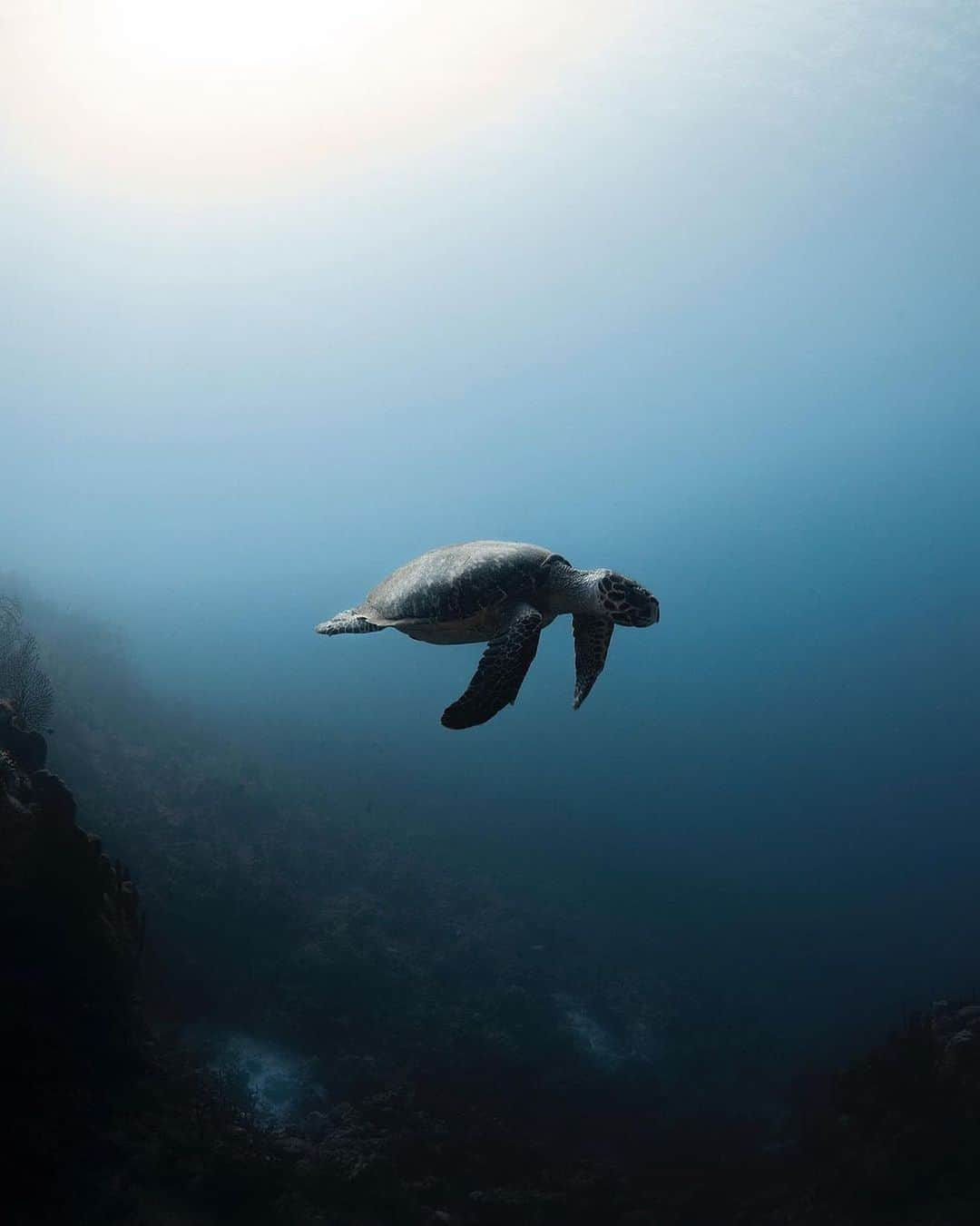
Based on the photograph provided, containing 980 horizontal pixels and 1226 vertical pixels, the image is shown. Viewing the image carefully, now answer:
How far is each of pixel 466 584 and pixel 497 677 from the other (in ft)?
2.95

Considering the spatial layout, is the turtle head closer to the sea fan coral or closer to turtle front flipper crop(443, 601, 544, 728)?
turtle front flipper crop(443, 601, 544, 728)

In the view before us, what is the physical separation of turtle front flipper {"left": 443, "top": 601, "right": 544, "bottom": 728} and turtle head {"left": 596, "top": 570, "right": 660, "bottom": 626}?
63cm

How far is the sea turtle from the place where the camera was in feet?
16.4

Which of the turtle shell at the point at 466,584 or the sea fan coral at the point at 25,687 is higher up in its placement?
the turtle shell at the point at 466,584

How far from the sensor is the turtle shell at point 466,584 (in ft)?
17.7

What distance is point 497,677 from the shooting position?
4.93 metres

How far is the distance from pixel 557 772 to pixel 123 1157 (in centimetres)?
3531

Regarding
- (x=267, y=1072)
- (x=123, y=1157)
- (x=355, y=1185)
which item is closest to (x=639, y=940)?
(x=267, y=1072)

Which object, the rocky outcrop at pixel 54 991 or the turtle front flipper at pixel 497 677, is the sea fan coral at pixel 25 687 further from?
the turtle front flipper at pixel 497 677

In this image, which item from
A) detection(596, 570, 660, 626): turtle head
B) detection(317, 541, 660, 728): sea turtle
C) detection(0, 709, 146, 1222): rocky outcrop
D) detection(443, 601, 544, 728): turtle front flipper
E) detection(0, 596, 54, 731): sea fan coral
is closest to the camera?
detection(443, 601, 544, 728): turtle front flipper

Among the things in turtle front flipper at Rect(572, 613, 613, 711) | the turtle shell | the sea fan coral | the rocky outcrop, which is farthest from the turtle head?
the sea fan coral

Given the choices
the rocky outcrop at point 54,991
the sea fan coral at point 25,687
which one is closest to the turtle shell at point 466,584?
the rocky outcrop at point 54,991

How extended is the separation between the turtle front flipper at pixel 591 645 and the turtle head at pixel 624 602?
35 cm

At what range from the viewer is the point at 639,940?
24797mm
